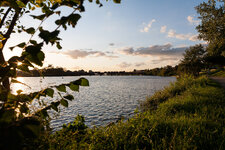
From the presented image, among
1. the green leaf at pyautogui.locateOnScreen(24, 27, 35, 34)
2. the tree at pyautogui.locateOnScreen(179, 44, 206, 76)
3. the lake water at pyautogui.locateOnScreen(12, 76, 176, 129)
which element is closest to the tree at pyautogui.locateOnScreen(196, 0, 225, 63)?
the lake water at pyautogui.locateOnScreen(12, 76, 176, 129)

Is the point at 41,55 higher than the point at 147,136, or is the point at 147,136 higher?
the point at 41,55

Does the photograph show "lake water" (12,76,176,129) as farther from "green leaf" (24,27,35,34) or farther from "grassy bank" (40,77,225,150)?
"grassy bank" (40,77,225,150)

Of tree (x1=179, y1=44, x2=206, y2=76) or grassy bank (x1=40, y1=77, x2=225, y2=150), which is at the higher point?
tree (x1=179, y1=44, x2=206, y2=76)

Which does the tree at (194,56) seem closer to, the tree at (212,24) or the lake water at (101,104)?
the lake water at (101,104)

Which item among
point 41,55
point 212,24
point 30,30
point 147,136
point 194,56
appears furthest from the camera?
point 194,56

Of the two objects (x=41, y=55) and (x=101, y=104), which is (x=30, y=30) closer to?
(x=41, y=55)

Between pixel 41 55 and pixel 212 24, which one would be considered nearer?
pixel 41 55

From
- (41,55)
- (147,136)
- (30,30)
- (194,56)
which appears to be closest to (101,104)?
(147,136)

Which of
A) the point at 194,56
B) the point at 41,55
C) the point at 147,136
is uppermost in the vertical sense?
the point at 194,56

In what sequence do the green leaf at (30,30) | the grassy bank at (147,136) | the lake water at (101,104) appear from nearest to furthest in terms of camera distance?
the green leaf at (30,30) → the grassy bank at (147,136) → the lake water at (101,104)

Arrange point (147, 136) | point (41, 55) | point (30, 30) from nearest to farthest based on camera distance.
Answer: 1. point (41, 55)
2. point (30, 30)
3. point (147, 136)

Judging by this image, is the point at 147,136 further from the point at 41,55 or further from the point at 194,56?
the point at 194,56

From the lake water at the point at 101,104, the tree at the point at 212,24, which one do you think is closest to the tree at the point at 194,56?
the lake water at the point at 101,104

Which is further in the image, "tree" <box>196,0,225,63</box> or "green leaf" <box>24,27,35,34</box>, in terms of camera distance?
"tree" <box>196,0,225,63</box>
